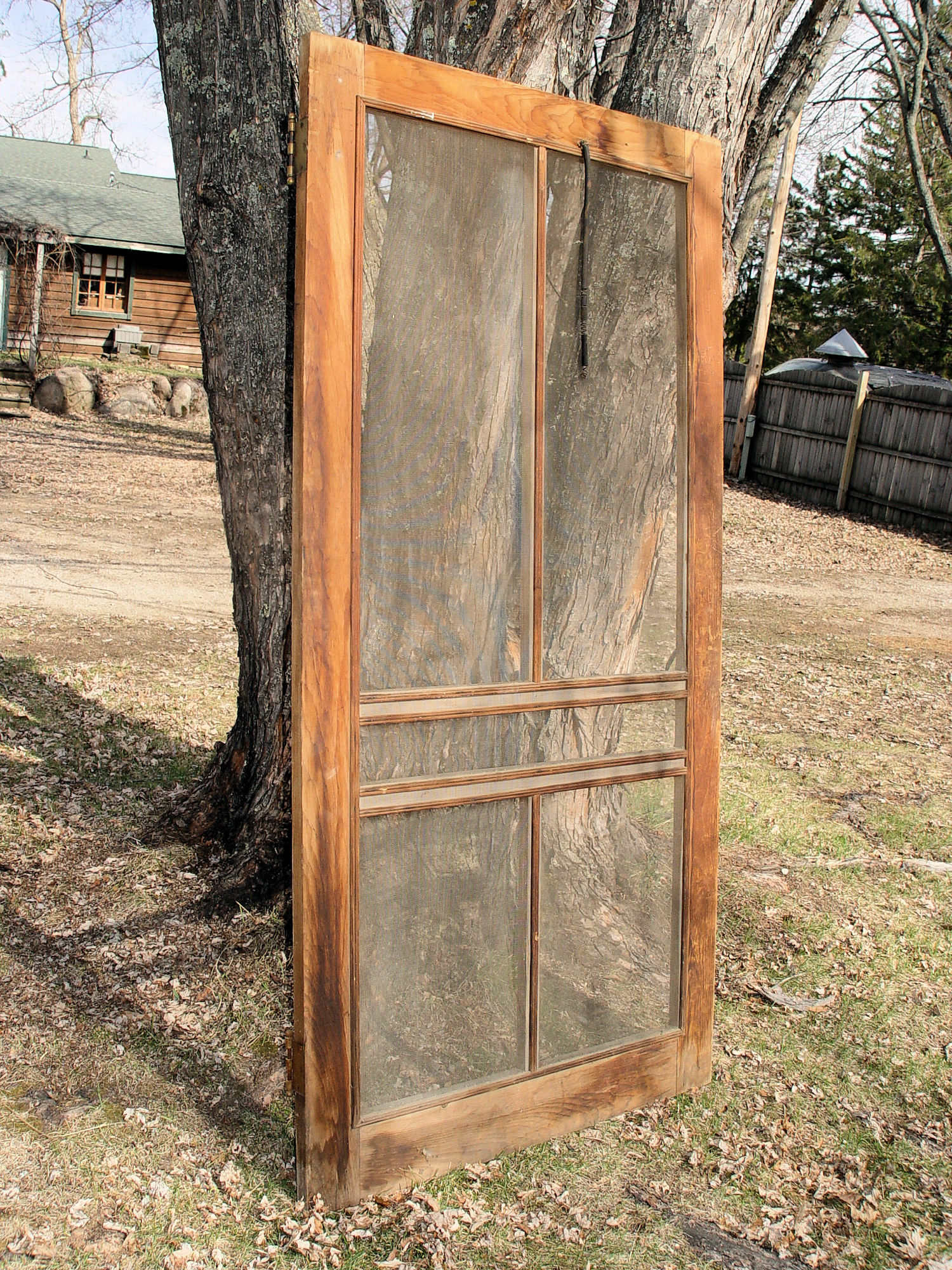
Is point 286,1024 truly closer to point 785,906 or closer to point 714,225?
point 785,906

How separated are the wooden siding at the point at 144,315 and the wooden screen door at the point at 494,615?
2090cm

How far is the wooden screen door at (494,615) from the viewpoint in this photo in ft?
7.43

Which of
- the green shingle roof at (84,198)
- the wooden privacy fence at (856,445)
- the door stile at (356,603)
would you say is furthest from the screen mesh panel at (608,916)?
the green shingle roof at (84,198)

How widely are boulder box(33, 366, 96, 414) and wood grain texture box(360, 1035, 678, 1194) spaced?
56.7ft

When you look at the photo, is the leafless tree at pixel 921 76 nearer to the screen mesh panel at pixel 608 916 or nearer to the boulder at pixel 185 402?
the screen mesh panel at pixel 608 916

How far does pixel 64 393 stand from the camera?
690 inches

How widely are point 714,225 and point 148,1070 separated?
2.66 metres

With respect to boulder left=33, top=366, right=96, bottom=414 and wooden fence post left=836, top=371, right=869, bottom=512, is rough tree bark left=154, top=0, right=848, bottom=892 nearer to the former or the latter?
wooden fence post left=836, top=371, right=869, bottom=512

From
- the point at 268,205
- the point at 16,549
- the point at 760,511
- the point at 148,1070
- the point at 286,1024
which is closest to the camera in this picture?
the point at 148,1070

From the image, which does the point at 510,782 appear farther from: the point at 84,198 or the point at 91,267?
the point at 84,198

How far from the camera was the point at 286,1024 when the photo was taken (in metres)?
2.94

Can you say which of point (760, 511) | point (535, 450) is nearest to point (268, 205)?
point (535, 450)

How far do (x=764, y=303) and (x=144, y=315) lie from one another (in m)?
13.2

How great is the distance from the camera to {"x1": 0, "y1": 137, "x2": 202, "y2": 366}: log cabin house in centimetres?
2091
